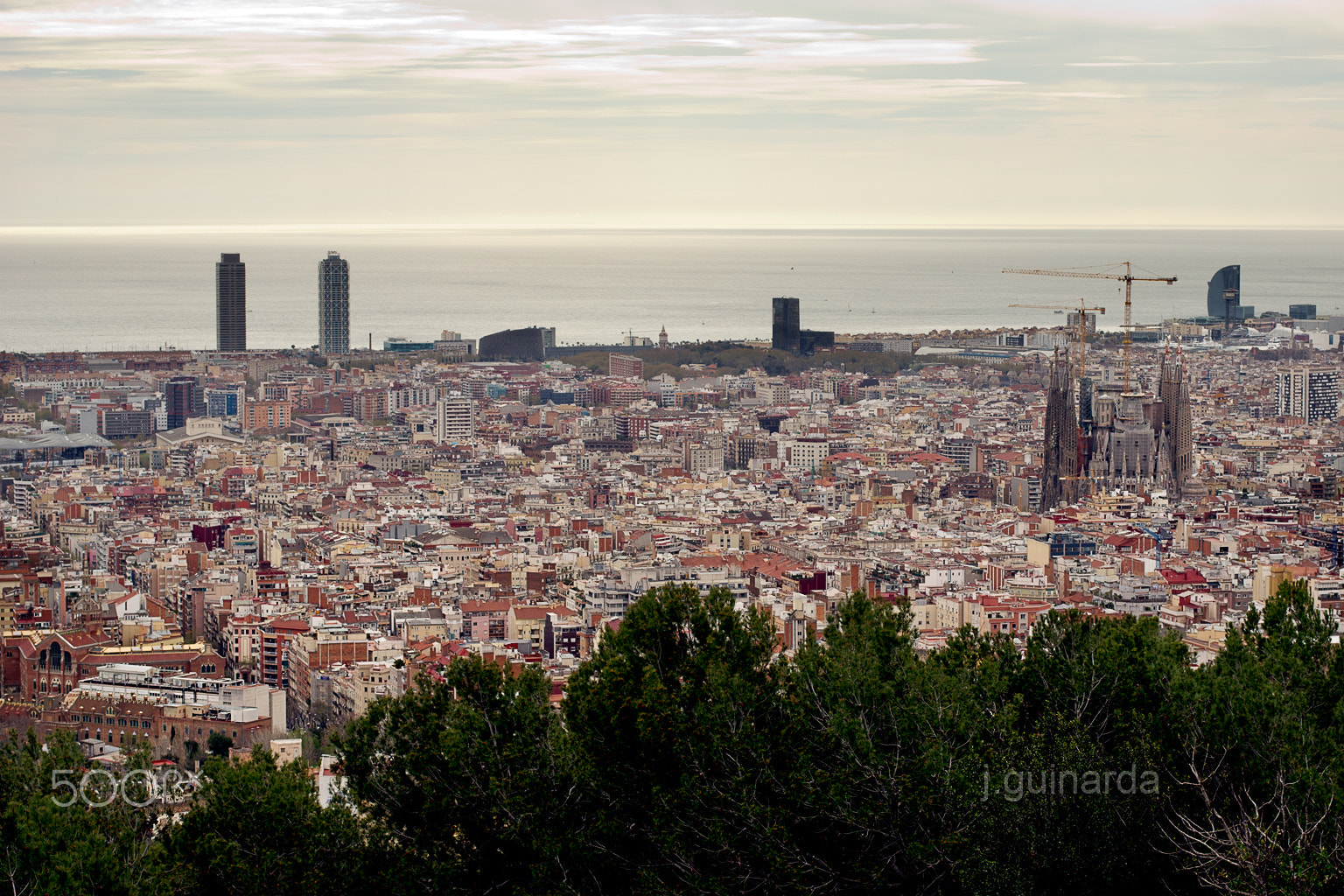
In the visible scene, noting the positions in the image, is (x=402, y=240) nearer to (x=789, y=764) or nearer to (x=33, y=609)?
(x=33, y=609)

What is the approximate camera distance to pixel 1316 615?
297 inches

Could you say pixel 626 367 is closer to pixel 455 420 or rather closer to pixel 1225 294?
pixel 455 420

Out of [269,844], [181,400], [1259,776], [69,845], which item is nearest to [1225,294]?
[181,400]

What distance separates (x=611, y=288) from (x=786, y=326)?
109ft

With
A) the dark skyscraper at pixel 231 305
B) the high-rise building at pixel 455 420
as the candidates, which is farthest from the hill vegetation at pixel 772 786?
the dark skyscraper at pixel 231 305

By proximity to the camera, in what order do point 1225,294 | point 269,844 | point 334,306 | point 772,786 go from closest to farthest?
1. point 772,786
2. point 269,844
3. point 334,306
4. point 1225,294

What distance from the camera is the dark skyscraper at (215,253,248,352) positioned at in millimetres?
52906

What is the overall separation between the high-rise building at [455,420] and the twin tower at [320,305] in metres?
14.1

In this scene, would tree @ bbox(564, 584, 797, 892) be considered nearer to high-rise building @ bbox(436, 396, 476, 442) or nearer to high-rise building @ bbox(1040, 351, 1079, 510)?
high-rise building @ bbox(1040, 351, 1079, 510)

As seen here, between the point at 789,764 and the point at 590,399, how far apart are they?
37.8 metres

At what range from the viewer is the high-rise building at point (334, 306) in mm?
53906

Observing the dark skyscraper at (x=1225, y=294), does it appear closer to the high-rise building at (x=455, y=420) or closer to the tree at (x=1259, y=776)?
the high-rise building at (x=455, y=420)

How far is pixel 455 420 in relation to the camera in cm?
3806

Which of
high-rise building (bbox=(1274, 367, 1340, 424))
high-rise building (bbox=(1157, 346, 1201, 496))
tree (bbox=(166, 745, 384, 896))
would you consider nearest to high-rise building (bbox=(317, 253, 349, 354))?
high-rise building (bbox=(1274, 367, 1340, 424))
